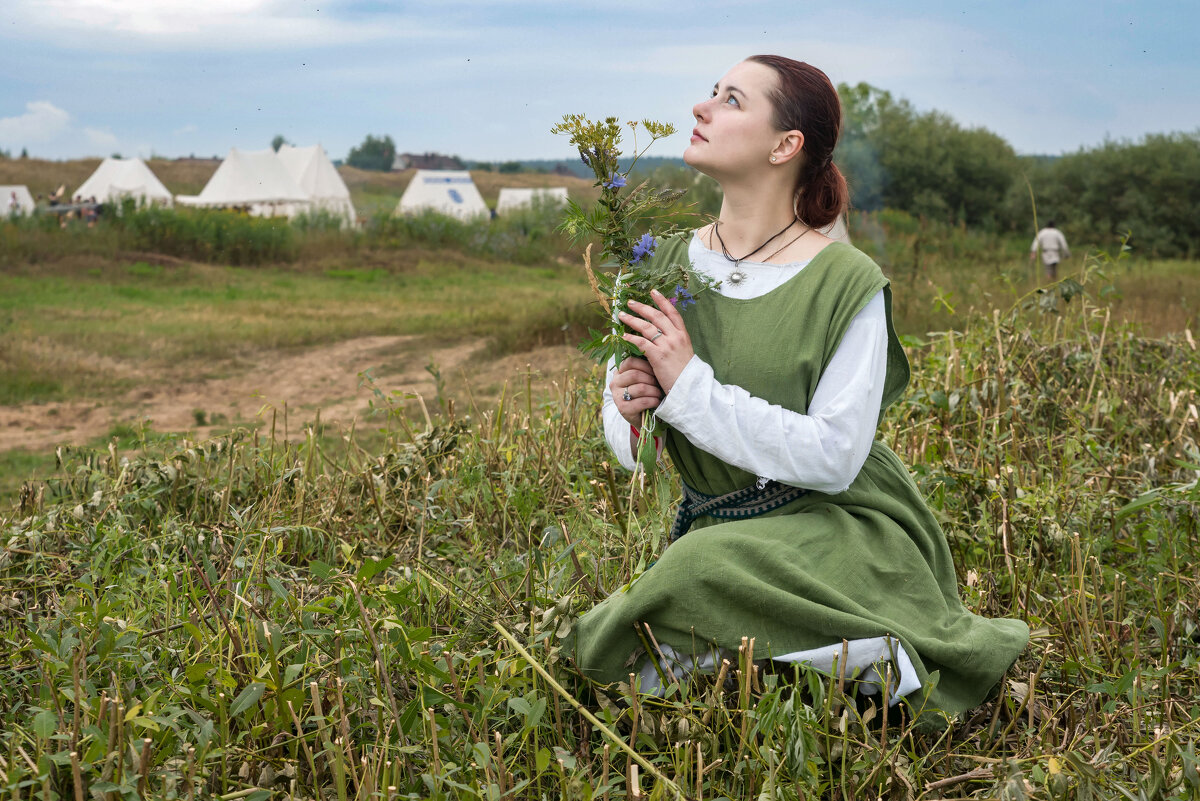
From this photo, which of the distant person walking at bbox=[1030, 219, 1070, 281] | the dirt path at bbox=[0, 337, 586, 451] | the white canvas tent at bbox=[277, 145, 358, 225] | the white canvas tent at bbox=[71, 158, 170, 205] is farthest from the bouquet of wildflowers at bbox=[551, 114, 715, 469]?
the white canvas tent at bbox=[71, 158, 170, 205]

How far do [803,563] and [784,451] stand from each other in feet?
0.76

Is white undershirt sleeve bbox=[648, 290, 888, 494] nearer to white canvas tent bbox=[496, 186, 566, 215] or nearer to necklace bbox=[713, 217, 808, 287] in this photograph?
necklace bbox=[713, 217, 808, 287]

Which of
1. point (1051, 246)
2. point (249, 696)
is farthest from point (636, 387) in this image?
point (1051, 246)

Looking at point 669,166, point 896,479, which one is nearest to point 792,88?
point 896,479

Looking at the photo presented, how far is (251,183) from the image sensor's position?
24.2 metres

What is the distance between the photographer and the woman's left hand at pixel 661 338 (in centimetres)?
201

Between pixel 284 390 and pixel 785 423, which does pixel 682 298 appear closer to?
pixel 785 423

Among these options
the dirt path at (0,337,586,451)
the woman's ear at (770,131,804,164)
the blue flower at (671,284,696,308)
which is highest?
the woman's ear at (770,131,804,164)

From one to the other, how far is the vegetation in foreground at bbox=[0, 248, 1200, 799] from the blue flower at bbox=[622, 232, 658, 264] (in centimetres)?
51

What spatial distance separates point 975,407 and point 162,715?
2.93 metres

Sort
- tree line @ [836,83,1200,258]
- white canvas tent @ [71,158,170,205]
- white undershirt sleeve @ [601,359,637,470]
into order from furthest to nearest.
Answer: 1. white canvas tent @ [71,158,170,205]
2. tree line @ [836,83,1200,258]
3. white undershirt sleeve @ [601,359,637,470]

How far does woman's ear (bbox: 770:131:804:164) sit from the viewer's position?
2.13 m

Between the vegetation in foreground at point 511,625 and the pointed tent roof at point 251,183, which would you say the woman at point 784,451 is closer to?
the vegetation in foreground at point 511,625

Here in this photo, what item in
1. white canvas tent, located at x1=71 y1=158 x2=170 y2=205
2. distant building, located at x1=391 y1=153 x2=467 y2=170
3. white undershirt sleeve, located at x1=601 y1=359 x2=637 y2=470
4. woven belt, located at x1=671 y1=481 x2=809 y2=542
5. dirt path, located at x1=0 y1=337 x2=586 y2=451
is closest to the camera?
woven belt, located at x1=671 y1=481 x2=809 y2=542
